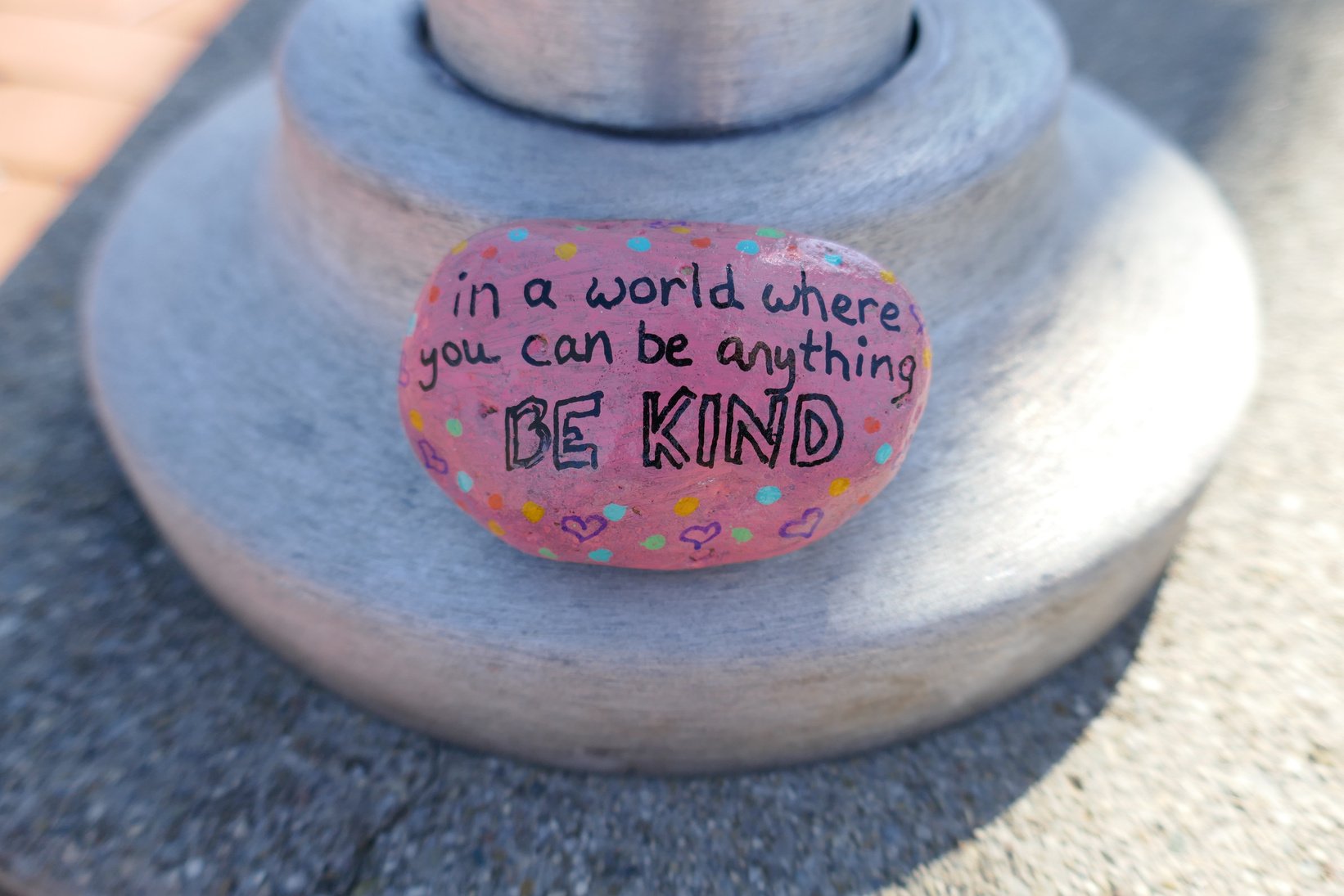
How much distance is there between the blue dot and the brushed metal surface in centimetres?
52

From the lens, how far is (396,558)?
120 centimetres

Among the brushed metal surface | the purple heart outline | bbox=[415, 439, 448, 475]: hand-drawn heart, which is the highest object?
the brushed metal surface

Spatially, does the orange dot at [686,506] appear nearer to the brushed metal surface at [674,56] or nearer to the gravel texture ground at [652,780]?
the gravel texture ground at [652,780]

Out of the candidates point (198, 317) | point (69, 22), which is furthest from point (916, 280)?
point (69, 22)

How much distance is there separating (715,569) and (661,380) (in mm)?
274

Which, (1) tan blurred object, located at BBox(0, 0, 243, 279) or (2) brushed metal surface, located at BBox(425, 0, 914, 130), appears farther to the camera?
(1) tan blurred object, located at BBox(0, 0, 243, 279)

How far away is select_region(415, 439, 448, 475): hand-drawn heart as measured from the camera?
109 cm

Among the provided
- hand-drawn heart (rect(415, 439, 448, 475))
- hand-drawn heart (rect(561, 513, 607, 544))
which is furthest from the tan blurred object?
hand-drawn heart (rect(561, 513, 607, 544))

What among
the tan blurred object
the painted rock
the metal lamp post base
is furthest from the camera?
the tan blurred object

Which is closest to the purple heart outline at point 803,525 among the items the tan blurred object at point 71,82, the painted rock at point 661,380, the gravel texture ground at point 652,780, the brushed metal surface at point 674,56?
the painted rock at point 661,380

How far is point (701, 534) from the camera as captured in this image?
1.06 m

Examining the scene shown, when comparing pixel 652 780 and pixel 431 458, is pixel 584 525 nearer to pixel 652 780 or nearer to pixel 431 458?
pixel 431 458

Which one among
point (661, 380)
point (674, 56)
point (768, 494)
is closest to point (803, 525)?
point (768, 494)

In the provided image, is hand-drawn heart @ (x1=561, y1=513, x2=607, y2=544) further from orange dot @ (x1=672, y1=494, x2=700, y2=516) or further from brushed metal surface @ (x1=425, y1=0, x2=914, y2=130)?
brushed metal surface @ (x1=425, y1=0, x2=914, y2=130)
